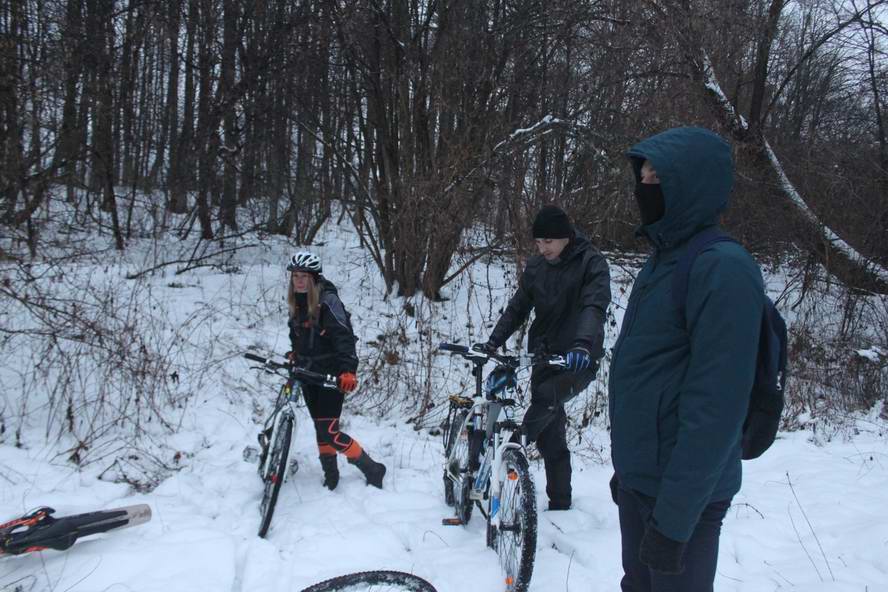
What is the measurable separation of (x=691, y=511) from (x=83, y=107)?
1007cm

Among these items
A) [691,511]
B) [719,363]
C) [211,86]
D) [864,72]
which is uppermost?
[864,72]

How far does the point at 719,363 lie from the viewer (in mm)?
1640

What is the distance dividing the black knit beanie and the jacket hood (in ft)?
6.27

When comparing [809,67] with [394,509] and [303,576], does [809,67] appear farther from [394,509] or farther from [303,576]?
[303,576]

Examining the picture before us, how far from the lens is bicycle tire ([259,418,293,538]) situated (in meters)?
4.06

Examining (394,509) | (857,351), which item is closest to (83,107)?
(394,509)

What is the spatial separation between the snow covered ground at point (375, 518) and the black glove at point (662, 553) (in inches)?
70.7

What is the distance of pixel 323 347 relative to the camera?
4.68m

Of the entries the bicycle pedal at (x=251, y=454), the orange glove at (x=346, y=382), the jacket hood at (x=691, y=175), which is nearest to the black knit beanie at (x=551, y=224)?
the orange glove at (x=346, y=382)

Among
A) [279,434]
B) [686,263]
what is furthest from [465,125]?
[686,263]

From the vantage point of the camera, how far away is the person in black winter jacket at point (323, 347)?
4.53 m

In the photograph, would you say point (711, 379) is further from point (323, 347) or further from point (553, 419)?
point (323, 347)

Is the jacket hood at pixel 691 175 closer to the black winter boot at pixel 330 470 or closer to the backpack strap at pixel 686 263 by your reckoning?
the backpack strap at pixel 686 263

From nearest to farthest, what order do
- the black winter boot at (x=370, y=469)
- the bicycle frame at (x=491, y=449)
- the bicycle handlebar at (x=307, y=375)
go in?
the bicycle frame at (x=491, y=449) < the bicycle handlebar at (x=307, y=375) < the black winter boot at (x=370, y=469)
